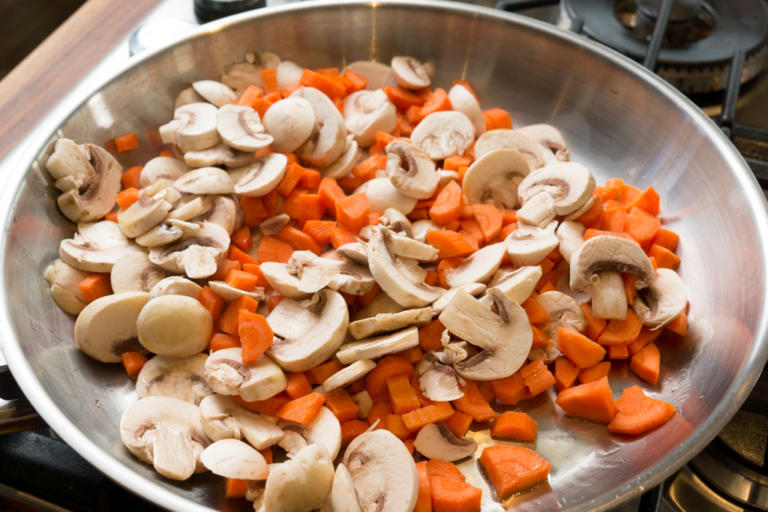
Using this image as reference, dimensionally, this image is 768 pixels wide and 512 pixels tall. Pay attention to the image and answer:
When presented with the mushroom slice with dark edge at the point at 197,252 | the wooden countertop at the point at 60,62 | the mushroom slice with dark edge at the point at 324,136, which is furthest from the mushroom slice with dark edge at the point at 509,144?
the wooden countertop at the point at 60,62

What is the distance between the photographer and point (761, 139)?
82.1 inches

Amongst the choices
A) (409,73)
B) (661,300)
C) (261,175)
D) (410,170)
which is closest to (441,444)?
(661,300)

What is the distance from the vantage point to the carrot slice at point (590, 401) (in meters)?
1.55

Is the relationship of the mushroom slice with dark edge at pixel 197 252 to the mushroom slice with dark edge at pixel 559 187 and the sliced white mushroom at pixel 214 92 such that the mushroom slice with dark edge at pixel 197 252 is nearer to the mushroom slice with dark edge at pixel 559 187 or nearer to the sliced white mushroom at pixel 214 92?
the sliced white mushroom at pixel 214 92

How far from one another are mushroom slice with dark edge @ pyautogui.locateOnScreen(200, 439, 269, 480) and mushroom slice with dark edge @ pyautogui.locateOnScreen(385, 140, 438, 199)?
0.86 metres

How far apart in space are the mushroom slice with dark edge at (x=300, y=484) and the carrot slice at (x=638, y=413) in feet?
2.31

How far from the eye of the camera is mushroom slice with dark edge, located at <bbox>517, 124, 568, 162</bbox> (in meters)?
2.15

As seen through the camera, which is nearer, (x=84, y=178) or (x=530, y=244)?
(x=530, y=244)

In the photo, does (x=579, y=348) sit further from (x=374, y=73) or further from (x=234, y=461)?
(x=374, y=73)

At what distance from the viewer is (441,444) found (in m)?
1.51

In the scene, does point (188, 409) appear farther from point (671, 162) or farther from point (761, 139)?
point (761, 139)

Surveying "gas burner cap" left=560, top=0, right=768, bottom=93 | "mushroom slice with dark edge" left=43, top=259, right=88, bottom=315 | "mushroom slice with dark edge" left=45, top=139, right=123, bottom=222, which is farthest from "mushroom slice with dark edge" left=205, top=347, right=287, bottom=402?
"gas burner cap" left=560, top=0, right=768, bottom=93

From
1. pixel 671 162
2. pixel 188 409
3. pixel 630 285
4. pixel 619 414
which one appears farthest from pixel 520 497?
pixel 671 162

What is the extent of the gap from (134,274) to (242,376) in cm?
46
